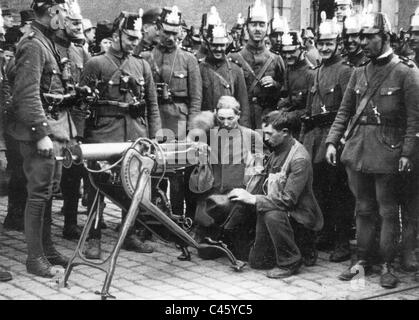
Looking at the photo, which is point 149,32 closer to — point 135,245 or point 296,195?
point 135,245

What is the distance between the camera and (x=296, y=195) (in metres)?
6.57

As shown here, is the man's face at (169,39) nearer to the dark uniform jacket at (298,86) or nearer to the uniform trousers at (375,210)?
the dark uniform jacket at (298,86)

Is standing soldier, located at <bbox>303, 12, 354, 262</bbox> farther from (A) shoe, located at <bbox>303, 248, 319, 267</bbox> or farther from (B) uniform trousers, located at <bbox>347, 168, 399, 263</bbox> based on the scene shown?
(B) uniform trousers, located at <bbox>347, 168, 399, 263</bbox>

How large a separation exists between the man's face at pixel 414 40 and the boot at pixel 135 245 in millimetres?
3599

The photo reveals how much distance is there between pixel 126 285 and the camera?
6055mm

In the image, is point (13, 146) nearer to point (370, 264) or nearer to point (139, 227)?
point (139, 227)

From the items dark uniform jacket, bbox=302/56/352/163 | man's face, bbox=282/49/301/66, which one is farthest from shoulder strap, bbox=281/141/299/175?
man's face, bbox=282/49/301/66

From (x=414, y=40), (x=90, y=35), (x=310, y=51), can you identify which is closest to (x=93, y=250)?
(x=414, y=40)

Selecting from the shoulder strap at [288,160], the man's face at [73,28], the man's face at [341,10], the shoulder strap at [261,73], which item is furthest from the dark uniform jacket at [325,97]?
the man's face at [73,28]

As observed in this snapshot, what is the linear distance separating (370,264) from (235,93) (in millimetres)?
2543

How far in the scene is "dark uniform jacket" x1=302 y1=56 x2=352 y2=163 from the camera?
23.6 ft

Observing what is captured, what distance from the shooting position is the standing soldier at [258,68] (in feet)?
27.3

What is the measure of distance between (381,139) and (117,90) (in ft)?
8.22
